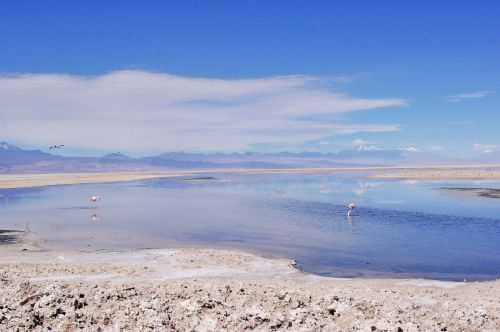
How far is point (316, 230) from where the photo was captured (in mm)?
31781

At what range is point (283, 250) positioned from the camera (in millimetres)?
25047

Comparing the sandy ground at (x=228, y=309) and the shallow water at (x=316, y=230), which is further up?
the sandy ground at (x=228, y=309)

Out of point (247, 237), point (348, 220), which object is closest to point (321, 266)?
Result: point (247, 237)

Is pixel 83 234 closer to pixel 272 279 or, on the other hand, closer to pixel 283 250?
pixel 283 250

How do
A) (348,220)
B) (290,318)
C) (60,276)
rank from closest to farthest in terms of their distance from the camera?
(290,318) < (60,276) < (348,220)

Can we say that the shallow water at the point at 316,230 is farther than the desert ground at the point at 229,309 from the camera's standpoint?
Yes

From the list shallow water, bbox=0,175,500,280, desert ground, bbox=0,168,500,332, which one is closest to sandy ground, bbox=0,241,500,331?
desert ground, bbox=0,168,500,332

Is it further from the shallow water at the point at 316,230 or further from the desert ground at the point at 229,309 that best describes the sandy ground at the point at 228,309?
the shallow water at the point at 316,230

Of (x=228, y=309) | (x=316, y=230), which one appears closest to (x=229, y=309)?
(x=228, y=309)

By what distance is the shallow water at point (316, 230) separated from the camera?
72.6 ft

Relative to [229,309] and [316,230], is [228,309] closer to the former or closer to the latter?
[229,309]

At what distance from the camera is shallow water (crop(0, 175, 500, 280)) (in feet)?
72.6

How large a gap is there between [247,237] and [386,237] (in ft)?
24.6

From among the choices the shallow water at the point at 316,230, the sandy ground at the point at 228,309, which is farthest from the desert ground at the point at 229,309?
the shallow water at the point at 316,230
